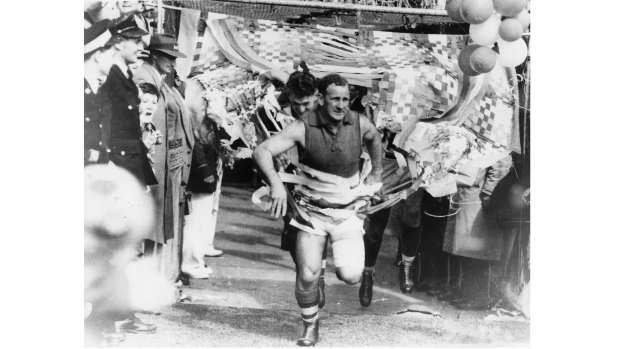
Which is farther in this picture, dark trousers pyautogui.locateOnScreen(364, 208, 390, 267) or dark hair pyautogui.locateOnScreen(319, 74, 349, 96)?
dark trousers pyautogui.locateOnScreen(364, 208, 390, 267)

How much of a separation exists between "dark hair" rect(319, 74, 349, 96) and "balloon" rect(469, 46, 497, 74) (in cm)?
87

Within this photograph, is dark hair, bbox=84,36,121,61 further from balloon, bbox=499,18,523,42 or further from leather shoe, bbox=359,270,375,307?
balloon, bbox=499,18,523,42

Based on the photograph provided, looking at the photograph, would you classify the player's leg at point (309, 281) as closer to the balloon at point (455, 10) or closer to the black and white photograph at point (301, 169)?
the black and white photograph at point (301, 169)

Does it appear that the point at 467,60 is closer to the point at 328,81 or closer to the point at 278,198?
the point at 328,81

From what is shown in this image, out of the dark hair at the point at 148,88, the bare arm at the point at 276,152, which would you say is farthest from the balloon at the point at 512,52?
the dark hair at the point at 148,88

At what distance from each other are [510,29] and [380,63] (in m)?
0.86

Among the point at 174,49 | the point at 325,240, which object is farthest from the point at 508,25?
the point at 174,49

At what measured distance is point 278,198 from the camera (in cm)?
500

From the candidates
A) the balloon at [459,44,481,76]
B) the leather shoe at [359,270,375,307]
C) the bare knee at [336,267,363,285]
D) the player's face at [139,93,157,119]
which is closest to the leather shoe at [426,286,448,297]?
the leather shoe at [359,270,375,307]

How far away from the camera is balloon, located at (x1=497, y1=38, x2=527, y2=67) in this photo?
16.8ft

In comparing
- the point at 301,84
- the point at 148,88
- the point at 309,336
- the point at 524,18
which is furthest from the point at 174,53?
the point at 524,18

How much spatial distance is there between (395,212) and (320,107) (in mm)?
864

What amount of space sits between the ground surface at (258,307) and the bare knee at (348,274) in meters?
0.04

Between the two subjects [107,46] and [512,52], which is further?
[512,52]
